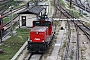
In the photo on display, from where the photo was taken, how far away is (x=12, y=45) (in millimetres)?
30547

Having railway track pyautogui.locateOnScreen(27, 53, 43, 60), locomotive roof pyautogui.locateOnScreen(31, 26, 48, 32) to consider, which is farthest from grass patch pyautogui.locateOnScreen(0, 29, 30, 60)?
locomotive roof pyautogui.locateOnScreen(31, 26, 48, 32)

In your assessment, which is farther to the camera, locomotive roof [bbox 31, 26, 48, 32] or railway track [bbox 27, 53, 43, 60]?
locomotive roof [bbox 31, 26, 48, 32]

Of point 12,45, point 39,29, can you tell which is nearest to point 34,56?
point 39,29

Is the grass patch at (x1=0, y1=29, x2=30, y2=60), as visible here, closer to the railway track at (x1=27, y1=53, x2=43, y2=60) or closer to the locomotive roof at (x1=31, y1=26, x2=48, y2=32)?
the railway track at (x1=27, y1=53, x2=43, y2=60)

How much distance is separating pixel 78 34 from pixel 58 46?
27.3 ft

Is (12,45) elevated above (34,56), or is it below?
below

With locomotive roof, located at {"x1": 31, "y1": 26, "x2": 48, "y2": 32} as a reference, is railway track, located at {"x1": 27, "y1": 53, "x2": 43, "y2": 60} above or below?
below

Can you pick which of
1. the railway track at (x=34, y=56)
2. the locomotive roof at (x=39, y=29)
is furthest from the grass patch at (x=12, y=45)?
the locomotive roof at (x=39, y=29)

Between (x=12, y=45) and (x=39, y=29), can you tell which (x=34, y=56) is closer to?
(x=39, y=29)

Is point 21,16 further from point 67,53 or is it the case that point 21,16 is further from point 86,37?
point 67,53

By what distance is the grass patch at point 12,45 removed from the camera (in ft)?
86.8

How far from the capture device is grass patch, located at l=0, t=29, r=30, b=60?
86.8 feet

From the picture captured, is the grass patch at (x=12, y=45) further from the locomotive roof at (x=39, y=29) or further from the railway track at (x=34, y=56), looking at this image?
the locomotive roof at (x=39, y=29)

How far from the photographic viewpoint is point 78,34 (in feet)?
125
